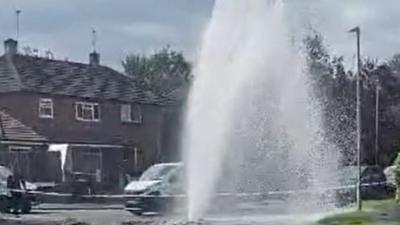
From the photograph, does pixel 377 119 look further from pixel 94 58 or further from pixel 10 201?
pixel 10 201

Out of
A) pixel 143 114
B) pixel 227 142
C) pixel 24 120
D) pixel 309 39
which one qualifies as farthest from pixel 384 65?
pixel 227 142

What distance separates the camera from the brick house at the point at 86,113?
5406 centimetres

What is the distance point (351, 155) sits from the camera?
37.6m

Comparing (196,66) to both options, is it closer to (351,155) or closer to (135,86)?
(351,155)

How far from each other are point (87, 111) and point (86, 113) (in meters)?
0.18

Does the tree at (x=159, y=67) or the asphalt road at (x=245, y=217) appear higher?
the tree at (x=159, y=67)

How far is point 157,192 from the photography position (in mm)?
28891

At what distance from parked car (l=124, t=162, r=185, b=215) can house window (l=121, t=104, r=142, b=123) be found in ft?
97.3

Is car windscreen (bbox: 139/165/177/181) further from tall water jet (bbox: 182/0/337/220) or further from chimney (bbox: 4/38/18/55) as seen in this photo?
chimney (bbox: 4/38/18/55)

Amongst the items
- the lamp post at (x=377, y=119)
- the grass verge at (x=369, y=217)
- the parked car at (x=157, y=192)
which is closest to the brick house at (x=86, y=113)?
the lamp post at (x=377, y=119)

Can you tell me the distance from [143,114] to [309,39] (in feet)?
119

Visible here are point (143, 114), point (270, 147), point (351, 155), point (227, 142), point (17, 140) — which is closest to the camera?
point (227, 142)

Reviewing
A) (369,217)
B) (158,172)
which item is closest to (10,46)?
(158,172)

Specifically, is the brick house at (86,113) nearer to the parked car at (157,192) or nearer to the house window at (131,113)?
the house window at (131,113)
